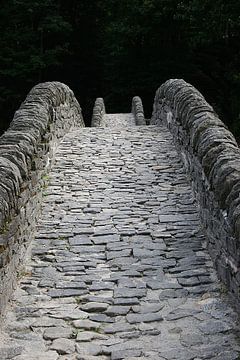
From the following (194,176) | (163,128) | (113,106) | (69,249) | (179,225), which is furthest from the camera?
(113,106)

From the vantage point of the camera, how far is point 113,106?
28109mm

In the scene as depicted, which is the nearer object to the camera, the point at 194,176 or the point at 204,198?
the point at 204,198

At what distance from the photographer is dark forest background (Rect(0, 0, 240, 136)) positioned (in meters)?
24.6

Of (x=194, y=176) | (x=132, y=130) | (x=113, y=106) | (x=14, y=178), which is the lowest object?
(x=113, y=106)

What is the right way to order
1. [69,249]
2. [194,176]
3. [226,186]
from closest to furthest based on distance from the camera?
[226,186] → [69,249] → [194,176]

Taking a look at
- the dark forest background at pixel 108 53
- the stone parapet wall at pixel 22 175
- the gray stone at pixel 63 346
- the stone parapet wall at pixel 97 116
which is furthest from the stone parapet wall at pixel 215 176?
the dark forest background at pixel 108 53

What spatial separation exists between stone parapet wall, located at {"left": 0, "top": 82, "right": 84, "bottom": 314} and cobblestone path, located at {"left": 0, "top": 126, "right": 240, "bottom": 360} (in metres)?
0.22

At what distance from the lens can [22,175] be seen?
5094 mm

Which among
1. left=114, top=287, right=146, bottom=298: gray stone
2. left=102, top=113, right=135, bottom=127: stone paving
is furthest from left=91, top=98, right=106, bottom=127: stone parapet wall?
left=114, top=287, right=146, bottom=298: gray stone

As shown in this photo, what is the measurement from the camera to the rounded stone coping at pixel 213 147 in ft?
13.4

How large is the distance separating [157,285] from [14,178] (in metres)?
1.67

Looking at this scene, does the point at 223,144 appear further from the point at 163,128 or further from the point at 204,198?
the point at 163,128

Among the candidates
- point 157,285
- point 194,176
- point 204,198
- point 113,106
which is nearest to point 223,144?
point 204,198

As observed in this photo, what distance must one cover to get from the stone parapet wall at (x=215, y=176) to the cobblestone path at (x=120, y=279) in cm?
24
